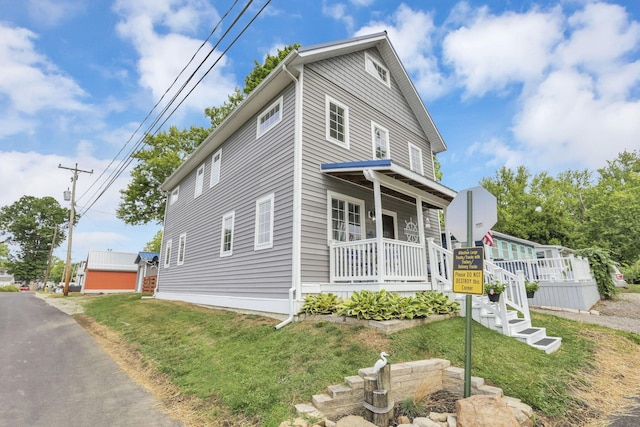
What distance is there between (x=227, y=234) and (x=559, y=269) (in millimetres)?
12731

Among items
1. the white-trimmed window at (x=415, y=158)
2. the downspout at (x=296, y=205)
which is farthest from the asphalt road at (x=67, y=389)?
the white-trimmed window at (x=415, y=158)

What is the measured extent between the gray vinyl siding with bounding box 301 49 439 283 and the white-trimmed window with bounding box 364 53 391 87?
0.75 feet

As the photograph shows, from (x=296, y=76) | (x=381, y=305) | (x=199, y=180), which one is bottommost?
(x=381, y=305)

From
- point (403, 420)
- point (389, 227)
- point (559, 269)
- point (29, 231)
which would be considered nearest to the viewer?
point (403, 420)

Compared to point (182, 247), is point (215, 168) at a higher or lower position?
higher

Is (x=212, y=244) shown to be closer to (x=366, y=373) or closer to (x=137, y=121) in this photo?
(x=137, y=121)

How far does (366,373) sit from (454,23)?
9589 millimetres

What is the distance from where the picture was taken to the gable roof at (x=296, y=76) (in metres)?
8.40

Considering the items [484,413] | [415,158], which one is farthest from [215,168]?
[484,413]

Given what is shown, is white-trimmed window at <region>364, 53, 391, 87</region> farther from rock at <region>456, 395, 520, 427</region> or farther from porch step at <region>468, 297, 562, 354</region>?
rock at <region>456, 395, 520, 427</region>

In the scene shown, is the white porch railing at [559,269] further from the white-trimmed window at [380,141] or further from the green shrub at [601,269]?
the white-trimmed window at [380,141]

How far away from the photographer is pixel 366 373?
3586 millimetres

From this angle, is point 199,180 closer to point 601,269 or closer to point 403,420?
point 403,420

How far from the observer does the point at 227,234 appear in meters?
10.6
